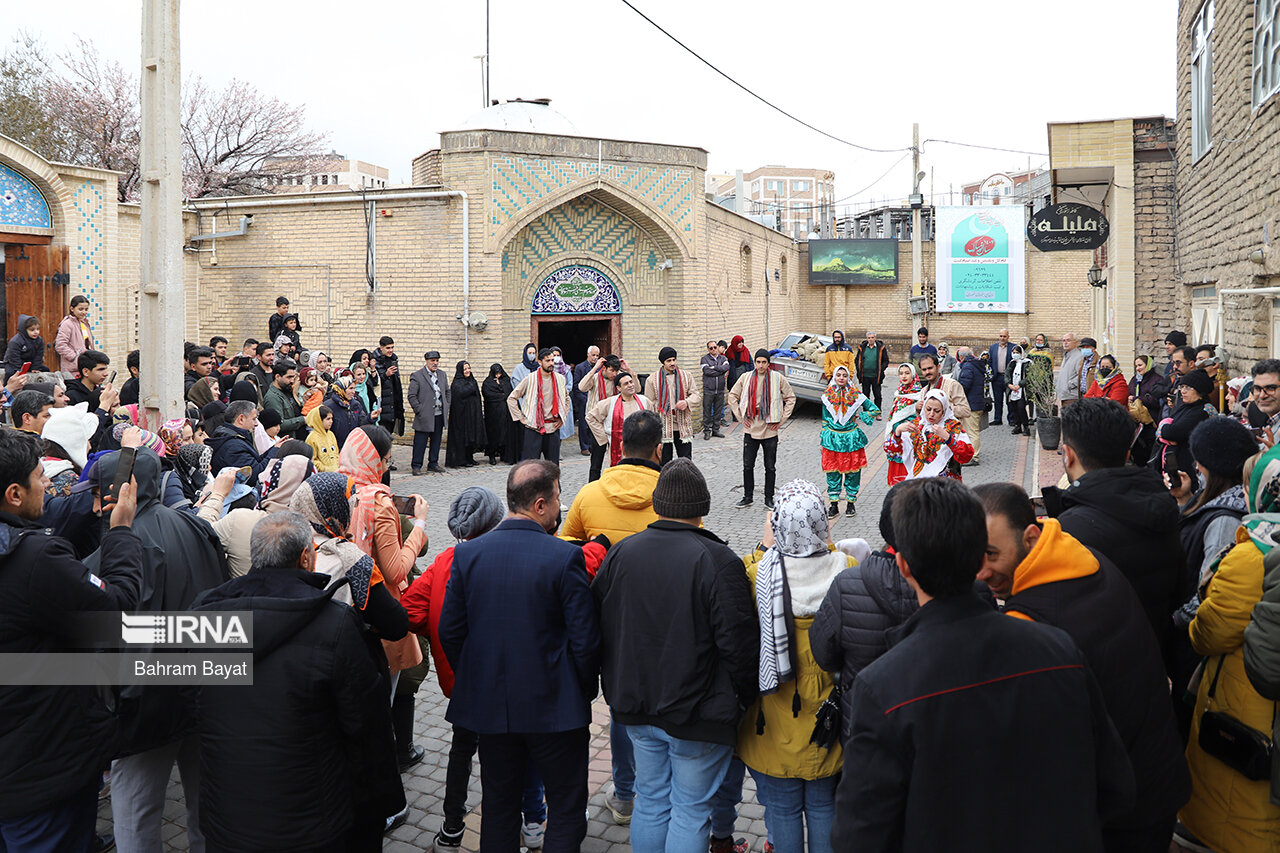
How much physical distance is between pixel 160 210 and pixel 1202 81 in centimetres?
1035

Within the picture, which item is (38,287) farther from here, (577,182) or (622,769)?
(622,769)

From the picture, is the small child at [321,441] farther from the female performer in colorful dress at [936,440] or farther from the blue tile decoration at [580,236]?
the blue tile decoration at [580,236]

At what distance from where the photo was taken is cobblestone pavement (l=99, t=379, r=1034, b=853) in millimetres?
4117

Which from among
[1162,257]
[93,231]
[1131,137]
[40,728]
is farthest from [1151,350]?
[93,231]

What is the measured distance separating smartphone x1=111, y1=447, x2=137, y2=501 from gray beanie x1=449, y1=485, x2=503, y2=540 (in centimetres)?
120

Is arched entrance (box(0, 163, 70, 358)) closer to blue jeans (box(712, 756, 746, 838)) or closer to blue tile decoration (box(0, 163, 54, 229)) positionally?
blue tile decoration (box(0, 163, 54, 229))

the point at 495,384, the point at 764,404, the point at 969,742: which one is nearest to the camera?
the point at 969,742

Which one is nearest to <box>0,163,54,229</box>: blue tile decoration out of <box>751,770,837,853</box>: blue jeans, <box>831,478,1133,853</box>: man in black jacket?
<box>751,770,837,853</box>: blue jeans

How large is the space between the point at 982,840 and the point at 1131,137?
1301 centimetres

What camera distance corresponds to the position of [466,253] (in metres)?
16.2

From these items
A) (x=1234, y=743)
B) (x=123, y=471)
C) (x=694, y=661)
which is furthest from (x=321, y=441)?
(x=1234, y=743)

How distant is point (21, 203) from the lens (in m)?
12.9

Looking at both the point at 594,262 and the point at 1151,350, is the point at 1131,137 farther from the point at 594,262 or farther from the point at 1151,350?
the point at 594,262

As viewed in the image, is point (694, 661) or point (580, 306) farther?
point (580, 306)
